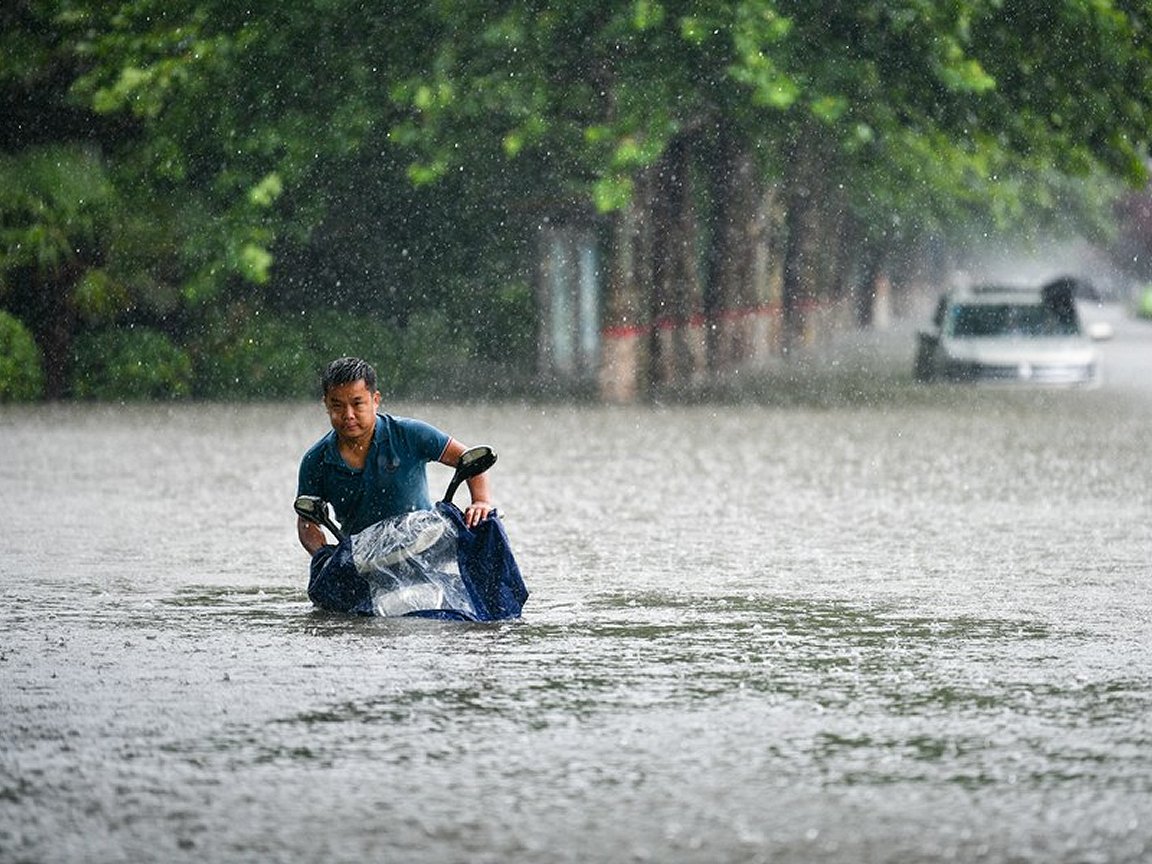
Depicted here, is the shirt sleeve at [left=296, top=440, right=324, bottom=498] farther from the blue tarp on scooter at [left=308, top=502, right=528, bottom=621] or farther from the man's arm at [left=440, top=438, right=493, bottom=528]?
the man's arm at [left=440, top=438, right=493, bottom=528]

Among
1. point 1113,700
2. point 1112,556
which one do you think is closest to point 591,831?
point 1113,700

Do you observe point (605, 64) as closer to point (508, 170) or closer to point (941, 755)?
point (508, 170)

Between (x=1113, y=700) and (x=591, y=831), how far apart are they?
2.66 m

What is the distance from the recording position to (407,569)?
9.91 m

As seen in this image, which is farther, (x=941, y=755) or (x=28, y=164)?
(x=28, y=164)

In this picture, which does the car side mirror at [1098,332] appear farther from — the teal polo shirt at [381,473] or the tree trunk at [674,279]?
the teal polo shirt at [381,473]

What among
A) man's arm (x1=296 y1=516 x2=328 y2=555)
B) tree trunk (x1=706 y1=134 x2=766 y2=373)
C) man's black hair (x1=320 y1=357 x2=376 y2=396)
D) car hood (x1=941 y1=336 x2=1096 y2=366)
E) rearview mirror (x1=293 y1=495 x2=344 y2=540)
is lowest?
man's arm (x1=296 y1=516 x2=328 y2=555)

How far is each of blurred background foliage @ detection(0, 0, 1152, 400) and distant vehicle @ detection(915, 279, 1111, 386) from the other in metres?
3.02

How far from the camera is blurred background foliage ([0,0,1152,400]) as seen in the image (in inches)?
1056

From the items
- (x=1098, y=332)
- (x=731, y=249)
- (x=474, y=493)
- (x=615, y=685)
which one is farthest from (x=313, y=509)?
(x=731, y=249)

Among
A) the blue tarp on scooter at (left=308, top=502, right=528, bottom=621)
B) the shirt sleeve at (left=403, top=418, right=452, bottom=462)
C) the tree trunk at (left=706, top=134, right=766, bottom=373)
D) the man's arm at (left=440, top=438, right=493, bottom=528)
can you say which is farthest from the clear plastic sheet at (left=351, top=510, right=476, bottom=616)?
the tree trunk at (left=706, top=134, right=766, bottom=373)

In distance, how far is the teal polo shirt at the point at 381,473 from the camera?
1009cm

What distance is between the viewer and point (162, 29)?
28.2m

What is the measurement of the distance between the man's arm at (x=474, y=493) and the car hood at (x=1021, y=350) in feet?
77.9
